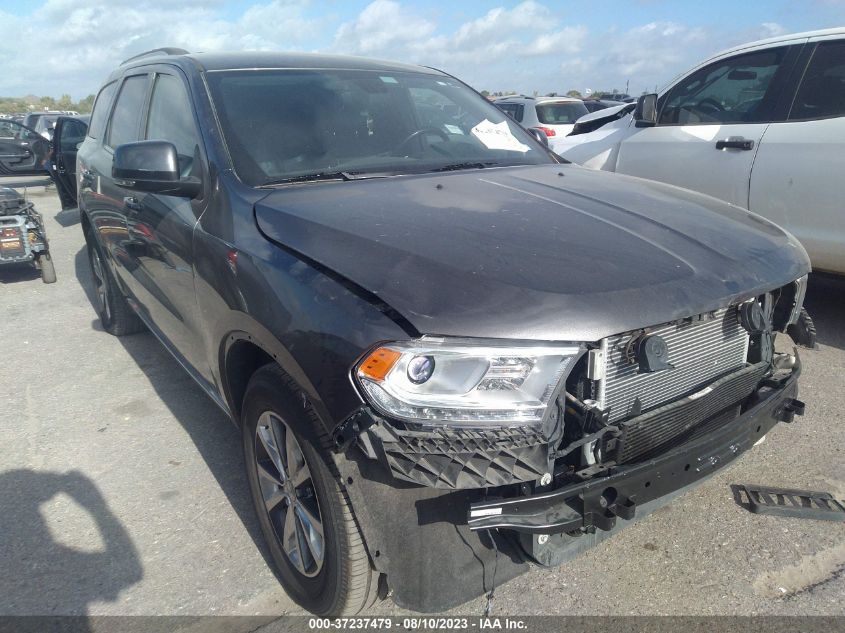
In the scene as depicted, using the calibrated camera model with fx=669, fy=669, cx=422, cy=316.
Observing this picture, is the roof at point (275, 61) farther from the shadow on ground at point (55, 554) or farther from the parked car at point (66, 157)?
the parked car at point (66, 157)

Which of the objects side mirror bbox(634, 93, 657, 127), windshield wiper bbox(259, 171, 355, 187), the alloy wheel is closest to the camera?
the alloy wheel

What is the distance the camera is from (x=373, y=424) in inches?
66.4

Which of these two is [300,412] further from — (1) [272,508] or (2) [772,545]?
(2) [772,545]

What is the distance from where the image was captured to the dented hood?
68.8 inches

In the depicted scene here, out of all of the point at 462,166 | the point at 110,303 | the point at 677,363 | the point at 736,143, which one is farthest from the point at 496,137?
the point at 110,303

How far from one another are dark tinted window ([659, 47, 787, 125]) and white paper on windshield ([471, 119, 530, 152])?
7.70 feet

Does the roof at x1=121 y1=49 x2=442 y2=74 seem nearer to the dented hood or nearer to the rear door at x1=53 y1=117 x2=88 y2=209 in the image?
the dented hood

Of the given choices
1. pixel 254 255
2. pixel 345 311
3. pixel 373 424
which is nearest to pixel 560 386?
pixel 373 424

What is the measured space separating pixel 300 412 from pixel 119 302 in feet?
11.5

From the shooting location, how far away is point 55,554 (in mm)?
2684

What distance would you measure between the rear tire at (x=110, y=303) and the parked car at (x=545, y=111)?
814 cm

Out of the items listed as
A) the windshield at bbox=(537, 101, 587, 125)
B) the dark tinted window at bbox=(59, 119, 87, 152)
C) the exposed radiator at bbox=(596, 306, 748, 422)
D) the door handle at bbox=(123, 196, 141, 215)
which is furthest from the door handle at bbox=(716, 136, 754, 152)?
the dark tinted window at bbox=(59, 119, 87, 152)

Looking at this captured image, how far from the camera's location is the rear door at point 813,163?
4.31 metres

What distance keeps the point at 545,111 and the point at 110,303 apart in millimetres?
9210
